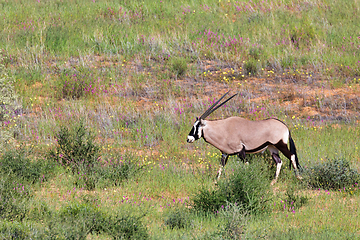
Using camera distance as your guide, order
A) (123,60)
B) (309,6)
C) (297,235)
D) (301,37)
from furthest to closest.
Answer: (309,6) < (301,37) < (123,60) < (297,235)

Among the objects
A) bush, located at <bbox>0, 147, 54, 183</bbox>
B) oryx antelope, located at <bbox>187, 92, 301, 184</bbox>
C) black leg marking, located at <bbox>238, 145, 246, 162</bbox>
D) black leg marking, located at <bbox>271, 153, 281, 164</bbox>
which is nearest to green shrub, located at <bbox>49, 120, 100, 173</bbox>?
bush, located at <bbox>0, 147, 54, 183</bbox>

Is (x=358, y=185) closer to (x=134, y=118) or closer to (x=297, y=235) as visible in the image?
(x=297, y=235)

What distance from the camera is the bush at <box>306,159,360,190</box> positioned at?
7.76 metres

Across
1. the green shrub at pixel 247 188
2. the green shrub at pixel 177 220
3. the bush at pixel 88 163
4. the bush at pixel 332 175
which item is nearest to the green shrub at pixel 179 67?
the bush at pixel 88 163

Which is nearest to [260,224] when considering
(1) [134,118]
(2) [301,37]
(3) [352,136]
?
(3) [352,136]

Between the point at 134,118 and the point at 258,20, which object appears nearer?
the point at 134,118

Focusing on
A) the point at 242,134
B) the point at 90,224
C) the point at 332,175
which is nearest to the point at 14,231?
the point at 90,224

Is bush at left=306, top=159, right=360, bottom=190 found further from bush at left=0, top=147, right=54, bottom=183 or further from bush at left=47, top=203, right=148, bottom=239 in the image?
bush at left=0, top=147, right=54, bottom=183

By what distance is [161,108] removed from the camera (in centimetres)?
1230

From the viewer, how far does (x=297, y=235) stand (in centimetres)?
553

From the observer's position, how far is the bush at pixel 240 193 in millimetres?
6785

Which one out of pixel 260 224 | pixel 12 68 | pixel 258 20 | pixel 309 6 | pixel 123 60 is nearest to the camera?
pixel 260 224

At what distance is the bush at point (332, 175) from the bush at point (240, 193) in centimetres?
152

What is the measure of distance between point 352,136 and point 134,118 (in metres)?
5.81
